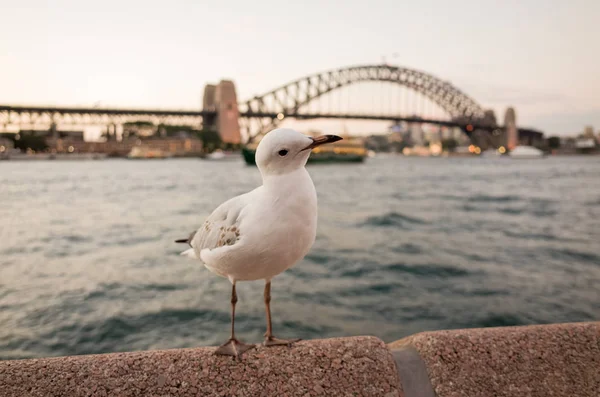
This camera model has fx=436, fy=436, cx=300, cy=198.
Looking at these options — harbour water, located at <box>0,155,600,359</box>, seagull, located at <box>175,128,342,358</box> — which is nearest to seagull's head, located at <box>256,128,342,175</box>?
seagull, located at <box>175,128,342,358</box>

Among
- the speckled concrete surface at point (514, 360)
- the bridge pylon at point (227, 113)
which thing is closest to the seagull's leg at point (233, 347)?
the speckled concrete surface at point (514, 360)

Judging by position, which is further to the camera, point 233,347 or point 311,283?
point 311,283

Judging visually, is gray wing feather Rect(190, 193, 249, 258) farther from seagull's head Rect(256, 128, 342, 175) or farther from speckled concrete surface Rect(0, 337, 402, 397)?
speckled concrete surface Rect(0, 337, 402, 397)

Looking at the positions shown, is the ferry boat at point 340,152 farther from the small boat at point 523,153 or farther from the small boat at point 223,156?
the small boat at point 523,153

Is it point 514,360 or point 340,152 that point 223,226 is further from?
point 340,152

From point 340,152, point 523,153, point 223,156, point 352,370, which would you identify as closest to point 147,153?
point 223,156

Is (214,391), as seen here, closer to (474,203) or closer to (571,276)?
(571,276)

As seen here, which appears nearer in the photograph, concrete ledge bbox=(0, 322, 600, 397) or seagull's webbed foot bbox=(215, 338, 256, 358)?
concrete ledge bbox=(0, 322, 600, 397)
